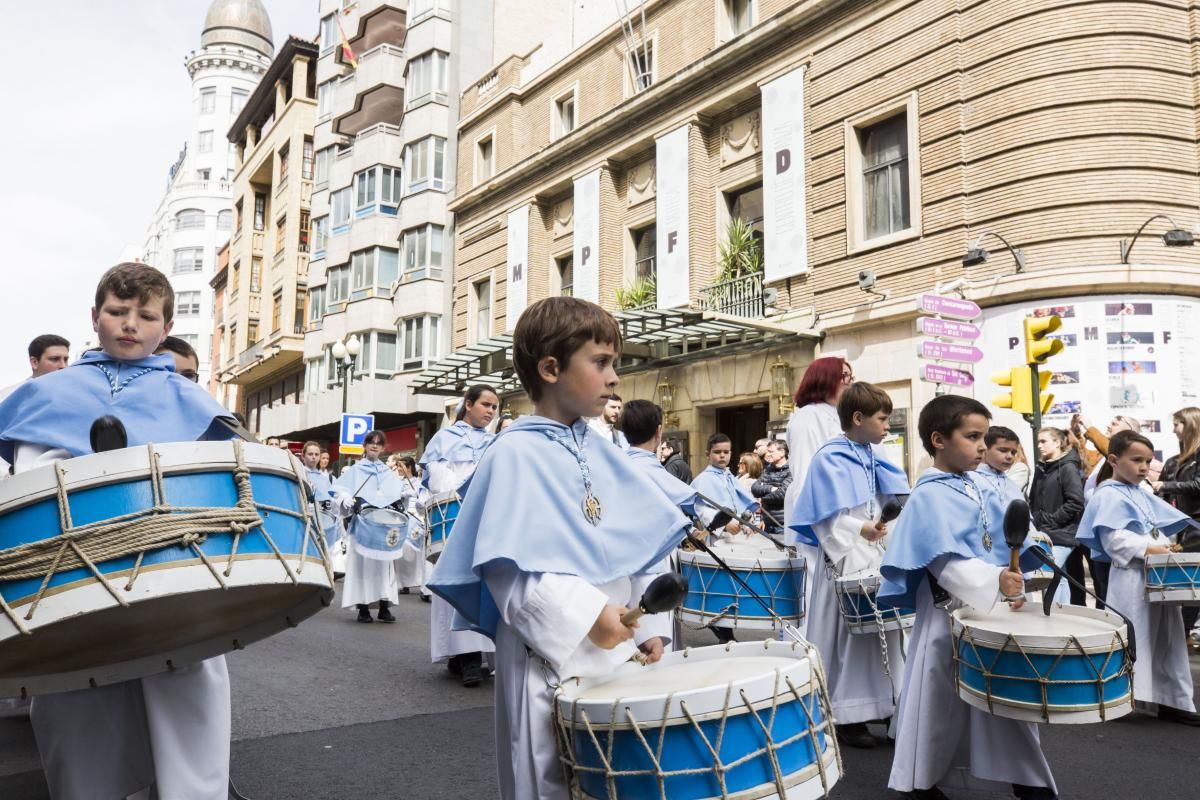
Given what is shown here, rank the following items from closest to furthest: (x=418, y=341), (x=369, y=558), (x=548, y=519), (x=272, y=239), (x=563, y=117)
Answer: (x=548, y=519), (x=369, y=558), (x=563, y=117), (x=418, y=341), (x=272, y=239)

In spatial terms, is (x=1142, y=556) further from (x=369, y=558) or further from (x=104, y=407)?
(x=369, y=558)

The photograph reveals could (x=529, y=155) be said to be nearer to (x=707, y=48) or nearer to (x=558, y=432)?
(x=707, y=48)

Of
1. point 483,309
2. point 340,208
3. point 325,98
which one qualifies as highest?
point 325,98

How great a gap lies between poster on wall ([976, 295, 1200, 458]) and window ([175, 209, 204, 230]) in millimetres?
72587

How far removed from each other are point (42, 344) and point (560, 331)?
4491 mm

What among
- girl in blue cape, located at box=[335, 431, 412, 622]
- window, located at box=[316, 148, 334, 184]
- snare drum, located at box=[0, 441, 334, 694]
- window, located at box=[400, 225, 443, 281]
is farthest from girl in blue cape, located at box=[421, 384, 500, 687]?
window, located at box=[316, 148, 334, 184]

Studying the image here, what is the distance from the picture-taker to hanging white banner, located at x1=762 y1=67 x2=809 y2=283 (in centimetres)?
1842

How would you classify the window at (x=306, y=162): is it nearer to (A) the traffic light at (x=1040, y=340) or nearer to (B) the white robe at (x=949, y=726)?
(A) the traffic light at (x=1040, y=340)

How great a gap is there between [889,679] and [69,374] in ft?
14.0

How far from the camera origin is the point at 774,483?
11820 mm

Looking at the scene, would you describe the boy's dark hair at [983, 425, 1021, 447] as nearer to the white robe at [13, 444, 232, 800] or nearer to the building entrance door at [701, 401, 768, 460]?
the white robe at [13, 444, 232, 800]

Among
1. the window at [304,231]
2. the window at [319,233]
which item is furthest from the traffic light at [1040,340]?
the window at [304,231]

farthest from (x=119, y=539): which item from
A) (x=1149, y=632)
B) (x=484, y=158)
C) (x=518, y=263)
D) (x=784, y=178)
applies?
(x=484, y=158)

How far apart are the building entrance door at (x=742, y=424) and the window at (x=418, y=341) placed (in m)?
12.7
